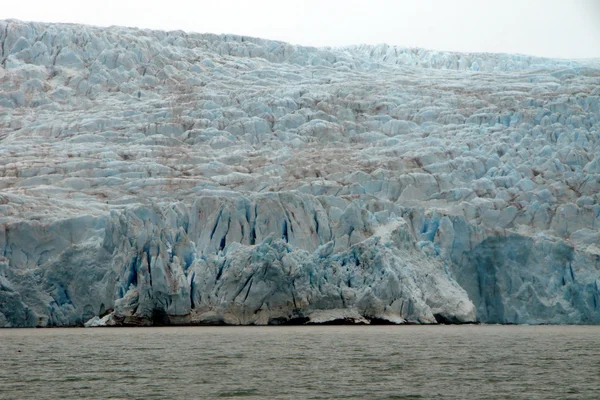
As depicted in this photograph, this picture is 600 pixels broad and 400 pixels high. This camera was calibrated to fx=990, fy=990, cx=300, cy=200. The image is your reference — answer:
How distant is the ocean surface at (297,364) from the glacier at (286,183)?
4.15 feet

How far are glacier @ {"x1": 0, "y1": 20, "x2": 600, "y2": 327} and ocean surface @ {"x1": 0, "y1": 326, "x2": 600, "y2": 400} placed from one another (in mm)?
1265

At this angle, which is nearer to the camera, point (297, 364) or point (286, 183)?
point (297, 364)

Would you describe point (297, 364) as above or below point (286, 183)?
below

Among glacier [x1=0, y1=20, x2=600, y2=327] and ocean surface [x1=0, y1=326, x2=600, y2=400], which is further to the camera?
glacier [x1=0, y1=20, x2=600, y2=327]

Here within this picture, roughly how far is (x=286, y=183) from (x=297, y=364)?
→ 1820 cm

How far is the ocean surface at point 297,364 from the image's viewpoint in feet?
51.0

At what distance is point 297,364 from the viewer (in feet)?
62.9

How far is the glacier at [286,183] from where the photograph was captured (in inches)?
1067

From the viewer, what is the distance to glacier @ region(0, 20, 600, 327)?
27094 mm

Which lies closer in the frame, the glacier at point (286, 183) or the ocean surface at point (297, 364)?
the ocean surface at point (297, 364)

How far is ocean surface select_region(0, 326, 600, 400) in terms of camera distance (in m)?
15.5

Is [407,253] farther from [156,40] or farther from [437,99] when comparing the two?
[156,40]

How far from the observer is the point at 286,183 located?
37.0 metres

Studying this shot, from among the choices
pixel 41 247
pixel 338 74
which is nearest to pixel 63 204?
pixel 41 247
